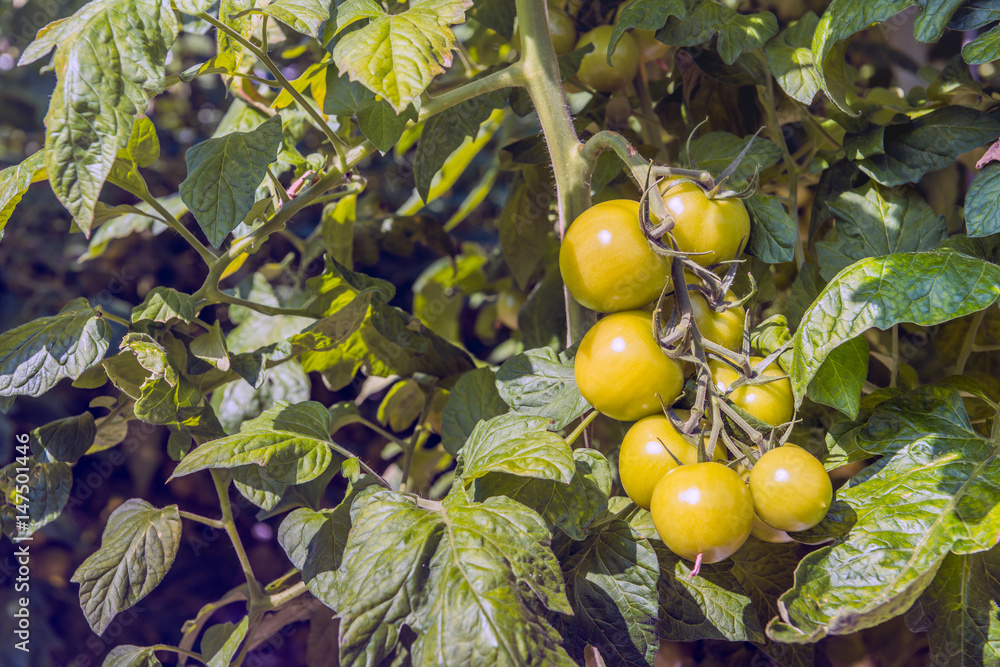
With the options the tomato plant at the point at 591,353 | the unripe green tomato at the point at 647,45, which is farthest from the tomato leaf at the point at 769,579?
the unripe green tomato at the point at 647,45

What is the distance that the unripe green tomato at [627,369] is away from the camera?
0.52 metres

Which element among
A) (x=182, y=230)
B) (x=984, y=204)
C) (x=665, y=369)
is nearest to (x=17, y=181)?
(x=182, y=230)

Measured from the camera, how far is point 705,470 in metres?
0.47

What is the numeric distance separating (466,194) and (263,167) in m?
0.94

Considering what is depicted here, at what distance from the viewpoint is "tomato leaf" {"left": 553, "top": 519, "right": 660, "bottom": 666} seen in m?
0.55

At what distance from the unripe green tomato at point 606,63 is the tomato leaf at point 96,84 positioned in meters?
0.43

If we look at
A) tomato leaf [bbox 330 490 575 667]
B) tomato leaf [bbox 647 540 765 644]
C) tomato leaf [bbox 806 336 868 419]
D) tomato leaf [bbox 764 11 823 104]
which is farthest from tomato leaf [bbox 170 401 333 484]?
tomato leaf [bbox 764 11 823 104]

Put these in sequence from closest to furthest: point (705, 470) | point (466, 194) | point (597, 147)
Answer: point (705, 470) < point (597, 147) < point (466, 194)

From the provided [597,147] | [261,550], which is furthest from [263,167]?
[261,550]

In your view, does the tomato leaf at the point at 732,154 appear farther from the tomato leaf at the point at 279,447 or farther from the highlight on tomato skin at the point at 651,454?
the tomato leaf at the point at 279,447

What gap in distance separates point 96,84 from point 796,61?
61 cm

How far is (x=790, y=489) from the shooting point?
0.46 meters

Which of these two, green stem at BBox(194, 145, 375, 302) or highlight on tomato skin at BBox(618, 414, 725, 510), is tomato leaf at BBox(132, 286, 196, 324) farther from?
highlight on tomato skin at BBox(618, 414, 725, 510)

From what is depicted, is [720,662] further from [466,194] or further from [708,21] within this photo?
[466,194]
